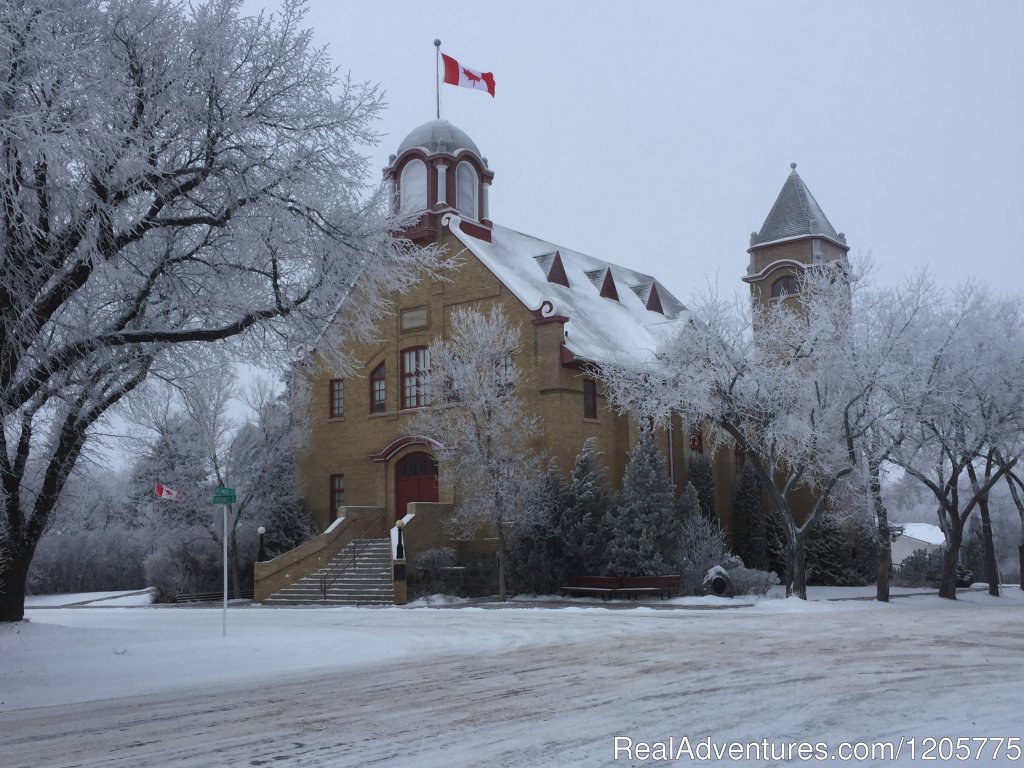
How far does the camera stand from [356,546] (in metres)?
35.3

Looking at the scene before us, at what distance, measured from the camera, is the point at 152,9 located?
12852 millimetres

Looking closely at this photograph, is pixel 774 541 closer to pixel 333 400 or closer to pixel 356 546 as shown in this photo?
pixel 356 546

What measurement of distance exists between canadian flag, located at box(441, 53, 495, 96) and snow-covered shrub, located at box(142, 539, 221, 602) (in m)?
18.7

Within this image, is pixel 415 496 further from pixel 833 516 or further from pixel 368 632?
pixel 368 632

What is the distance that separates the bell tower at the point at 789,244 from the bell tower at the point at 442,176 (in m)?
13.0

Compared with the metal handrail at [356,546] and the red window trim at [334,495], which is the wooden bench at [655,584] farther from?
the red window trim at [334,495]

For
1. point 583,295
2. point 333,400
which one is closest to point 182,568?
point 333,400

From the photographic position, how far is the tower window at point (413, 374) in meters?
38.1

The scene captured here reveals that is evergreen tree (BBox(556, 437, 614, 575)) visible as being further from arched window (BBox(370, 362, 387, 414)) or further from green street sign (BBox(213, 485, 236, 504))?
green street sign (BBox(213, 485, 236, 504))

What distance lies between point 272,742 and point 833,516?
107ft

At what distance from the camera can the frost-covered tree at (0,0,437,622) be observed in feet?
38.6


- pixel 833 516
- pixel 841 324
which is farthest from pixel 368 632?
pixel 833 516

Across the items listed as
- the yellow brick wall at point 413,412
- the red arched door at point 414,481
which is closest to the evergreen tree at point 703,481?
the yellow brick wall at point 413,412

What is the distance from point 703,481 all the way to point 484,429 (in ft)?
37.7
